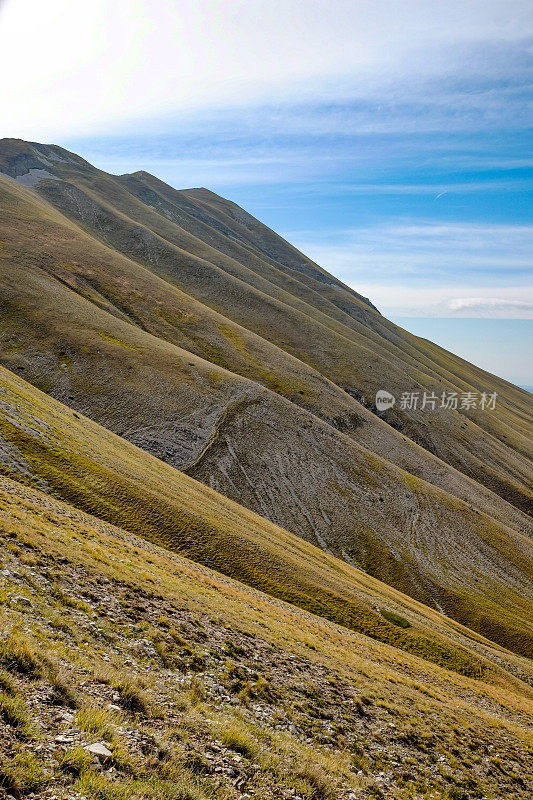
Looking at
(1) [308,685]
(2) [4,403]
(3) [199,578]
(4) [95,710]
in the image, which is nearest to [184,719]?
(4) [95,710]

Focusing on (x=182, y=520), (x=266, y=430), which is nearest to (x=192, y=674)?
(x=182, y=520)

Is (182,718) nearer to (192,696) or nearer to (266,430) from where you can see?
→ (192,696)

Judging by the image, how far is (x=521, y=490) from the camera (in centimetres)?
12625

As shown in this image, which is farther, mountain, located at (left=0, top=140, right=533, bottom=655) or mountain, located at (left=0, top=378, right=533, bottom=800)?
mountain, located at (left=0, top=140, right=533, bottom=655)

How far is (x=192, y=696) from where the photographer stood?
47.6 feet

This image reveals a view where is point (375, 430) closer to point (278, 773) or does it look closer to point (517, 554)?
point (517, 554)

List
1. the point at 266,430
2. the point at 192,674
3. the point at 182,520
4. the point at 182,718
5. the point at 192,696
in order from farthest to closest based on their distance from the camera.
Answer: the point at 266,430, the point at 182,520, the point at 192,674, the point at 192,696, the point at 182,718

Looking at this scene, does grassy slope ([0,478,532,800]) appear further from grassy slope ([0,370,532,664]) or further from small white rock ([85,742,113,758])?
grassy slope ([0,370,532,664])

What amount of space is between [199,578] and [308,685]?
1144 cm

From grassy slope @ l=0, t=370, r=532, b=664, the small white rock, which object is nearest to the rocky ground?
the small white rock

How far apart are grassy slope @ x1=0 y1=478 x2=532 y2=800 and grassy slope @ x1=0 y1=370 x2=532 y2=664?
17.5 feet

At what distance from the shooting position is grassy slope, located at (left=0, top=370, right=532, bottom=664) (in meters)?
35.2

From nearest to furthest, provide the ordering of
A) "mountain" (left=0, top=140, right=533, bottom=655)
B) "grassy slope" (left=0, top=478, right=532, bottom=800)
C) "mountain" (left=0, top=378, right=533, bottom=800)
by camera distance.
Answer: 1. "grassy slope" (left=0, top=478, right=532, bottom=800)
2. "mountain" (left=0, top=378, right=533, bottom=800)
3. "mountain" (left=0, top=140, right=533, bottom=655)

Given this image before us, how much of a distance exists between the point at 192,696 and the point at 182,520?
2574 cm
